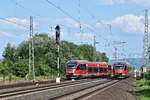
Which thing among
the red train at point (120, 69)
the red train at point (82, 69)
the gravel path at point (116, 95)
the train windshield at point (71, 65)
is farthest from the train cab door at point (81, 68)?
the gravel path at point (116, 95)

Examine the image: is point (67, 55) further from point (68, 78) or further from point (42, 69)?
point (68, 78)

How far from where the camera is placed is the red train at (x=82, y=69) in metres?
88.4

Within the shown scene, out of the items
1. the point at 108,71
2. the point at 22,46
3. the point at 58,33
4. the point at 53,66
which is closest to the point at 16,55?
the point at 22,46

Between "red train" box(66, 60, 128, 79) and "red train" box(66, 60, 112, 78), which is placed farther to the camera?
"red train" box(66, 60, 128, 79)

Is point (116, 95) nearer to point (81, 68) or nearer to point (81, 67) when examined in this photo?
point (81, 67)

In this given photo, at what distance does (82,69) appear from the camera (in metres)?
90.7

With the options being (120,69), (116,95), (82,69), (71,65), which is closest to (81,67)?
(82,69)

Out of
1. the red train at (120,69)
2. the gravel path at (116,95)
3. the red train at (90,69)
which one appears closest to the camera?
the gravel path at (116,95)

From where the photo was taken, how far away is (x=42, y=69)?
101 metres

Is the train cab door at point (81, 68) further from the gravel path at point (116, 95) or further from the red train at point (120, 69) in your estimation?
the gravel path at point (116, 95)

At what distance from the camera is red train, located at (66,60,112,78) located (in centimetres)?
8844

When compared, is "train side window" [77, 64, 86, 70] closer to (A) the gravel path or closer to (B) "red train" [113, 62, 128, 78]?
(B) "red train" [113, 62, 128, 78]

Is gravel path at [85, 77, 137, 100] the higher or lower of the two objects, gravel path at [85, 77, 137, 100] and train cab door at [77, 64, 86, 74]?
the lower

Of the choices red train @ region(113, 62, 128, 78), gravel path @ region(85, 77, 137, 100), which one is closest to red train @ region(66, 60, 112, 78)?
red train @ region(113, 62, 128, 78)
